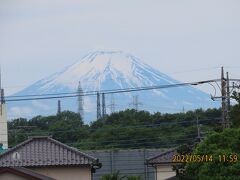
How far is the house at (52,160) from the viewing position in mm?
37281

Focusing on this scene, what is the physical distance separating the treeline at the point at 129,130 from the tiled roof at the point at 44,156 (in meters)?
33.2

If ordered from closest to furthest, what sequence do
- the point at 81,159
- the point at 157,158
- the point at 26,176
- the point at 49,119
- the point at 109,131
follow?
1. the point at 26,176
2. the point at 81,159
3. the point at 157,158
4. the point at 109,131
5. the point at 49,119

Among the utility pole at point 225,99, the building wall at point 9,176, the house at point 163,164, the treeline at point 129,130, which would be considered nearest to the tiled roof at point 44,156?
the building wall at point 9,176

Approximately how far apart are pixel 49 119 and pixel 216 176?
63527 mm

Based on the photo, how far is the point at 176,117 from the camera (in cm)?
8231

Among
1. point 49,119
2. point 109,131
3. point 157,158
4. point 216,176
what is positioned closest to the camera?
point 216,176

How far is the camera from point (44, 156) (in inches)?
1508

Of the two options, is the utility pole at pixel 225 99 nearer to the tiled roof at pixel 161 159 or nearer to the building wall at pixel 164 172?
the tiled roof at pixel 161 159

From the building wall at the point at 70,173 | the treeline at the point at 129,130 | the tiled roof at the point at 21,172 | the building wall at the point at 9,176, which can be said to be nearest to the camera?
the tiled roof at the point at 21,172

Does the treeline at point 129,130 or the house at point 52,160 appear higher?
the treeline at point 129,130

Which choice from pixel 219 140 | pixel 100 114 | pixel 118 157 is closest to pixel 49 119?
pixel 100 114

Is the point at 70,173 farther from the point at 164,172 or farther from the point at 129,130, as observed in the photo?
the point at 129,130

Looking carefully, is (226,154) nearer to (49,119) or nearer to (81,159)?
(81,159)

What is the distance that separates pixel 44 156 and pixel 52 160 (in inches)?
26.6
